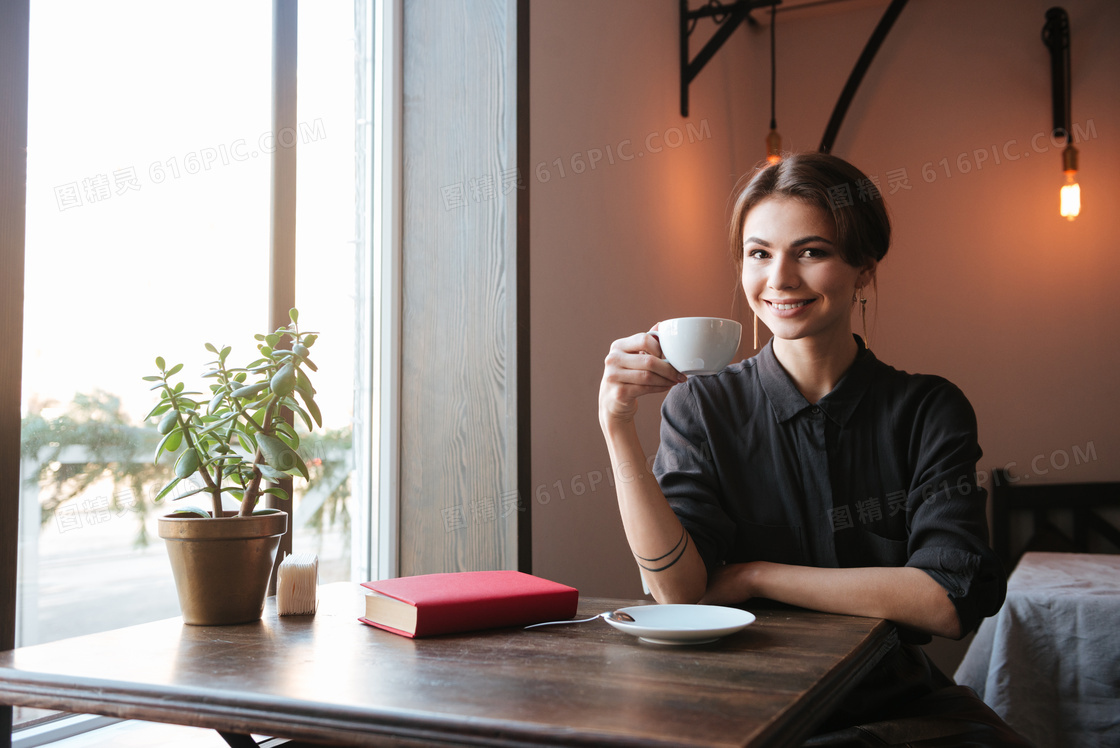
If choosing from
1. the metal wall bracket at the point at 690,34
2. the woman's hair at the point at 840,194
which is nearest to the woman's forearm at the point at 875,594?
the woman's hair at the point at 840,194

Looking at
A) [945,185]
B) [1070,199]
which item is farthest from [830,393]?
[945,185]

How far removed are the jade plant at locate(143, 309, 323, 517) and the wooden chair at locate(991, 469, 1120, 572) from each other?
130 inches

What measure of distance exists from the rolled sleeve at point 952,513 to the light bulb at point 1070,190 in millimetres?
2696

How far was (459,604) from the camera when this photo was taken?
0.94 metres

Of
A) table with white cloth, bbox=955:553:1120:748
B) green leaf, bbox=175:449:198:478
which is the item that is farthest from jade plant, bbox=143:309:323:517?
table with white cloth, bbox=955:553:1120:748

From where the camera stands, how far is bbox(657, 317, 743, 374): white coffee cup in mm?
990

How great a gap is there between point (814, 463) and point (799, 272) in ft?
0.98

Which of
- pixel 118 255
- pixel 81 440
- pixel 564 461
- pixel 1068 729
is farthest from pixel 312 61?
pixel 1068 729

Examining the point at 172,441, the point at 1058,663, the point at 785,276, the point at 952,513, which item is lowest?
the point at 1058,663

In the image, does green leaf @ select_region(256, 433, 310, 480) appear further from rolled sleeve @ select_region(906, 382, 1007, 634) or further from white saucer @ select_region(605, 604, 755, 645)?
rolled sleeve @ select_region(906, 382, 1007, 634)

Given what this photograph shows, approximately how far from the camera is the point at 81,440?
4.13 feet

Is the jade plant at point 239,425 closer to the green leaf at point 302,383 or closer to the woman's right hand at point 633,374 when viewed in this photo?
the green leaf at point 302,383

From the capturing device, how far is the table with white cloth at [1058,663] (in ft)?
5.96

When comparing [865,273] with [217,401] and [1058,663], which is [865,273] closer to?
[217,401]
